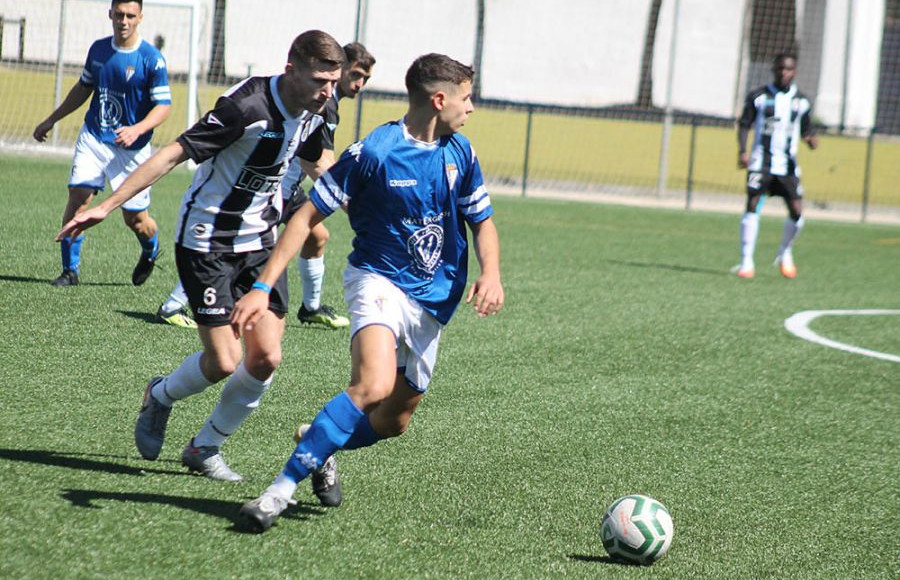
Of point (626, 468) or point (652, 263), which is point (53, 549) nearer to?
point (626, 468)

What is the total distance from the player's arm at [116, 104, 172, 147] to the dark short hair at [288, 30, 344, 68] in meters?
3.26

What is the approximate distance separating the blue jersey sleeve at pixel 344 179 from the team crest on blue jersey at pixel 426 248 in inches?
11.9

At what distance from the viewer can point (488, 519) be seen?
15.5ft

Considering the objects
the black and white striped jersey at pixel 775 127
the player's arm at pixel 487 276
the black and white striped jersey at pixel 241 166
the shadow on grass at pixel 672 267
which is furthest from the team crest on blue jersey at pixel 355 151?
the black and white striped jersey at pixel 775 127

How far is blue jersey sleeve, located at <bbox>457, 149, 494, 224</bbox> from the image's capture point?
15.9 feet

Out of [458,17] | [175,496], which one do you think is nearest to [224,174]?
[175,496]

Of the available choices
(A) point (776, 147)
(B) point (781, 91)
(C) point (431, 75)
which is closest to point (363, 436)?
(C) point (431, 75)

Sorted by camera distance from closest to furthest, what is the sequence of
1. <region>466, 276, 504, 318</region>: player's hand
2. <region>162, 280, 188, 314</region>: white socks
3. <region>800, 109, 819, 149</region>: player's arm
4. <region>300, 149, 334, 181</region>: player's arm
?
<region>466, 276, 504, 318</region>: player's hand < <region>300, 149, 334, 181</region>: player's arm < <region>162, 280, 188, 314</region>: white socks < <region>800, 109, 819, 149</region>: player's arm

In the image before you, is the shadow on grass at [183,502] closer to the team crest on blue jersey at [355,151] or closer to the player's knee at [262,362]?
the player's knee at [262,362]

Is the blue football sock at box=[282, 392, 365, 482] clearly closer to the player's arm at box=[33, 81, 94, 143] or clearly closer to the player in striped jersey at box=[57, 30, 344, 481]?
the player in striped jersey at box=[57, 30, 344, 481]

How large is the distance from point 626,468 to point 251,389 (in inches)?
72.1

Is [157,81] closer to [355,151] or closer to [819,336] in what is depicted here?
[355,151]

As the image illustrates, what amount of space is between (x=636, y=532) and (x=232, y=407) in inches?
68.4

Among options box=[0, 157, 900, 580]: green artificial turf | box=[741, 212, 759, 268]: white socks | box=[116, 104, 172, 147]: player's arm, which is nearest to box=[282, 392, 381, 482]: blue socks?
box=[0, 157, 900, 580]: green artificial turf
